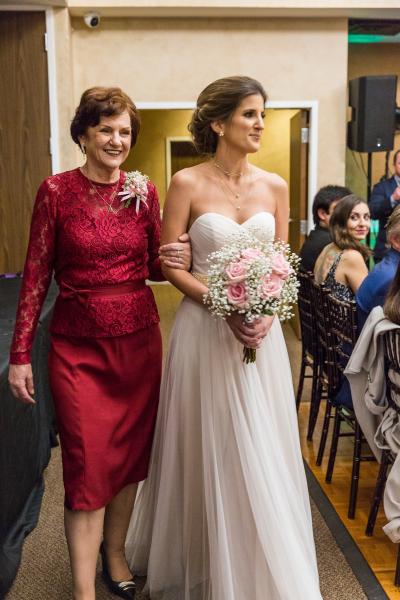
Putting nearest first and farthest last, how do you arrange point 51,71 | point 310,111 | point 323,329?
point 323,329 → point 51,71 → point 310,111

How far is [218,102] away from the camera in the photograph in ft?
7.80

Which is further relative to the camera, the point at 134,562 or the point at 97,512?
the point at 134,562

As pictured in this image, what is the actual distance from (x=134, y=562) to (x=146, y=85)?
16.3ft

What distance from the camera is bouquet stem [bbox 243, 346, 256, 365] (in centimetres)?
237

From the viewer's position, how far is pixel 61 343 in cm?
241

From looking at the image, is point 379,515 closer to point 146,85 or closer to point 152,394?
point 152,394

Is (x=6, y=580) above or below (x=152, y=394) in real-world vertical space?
below

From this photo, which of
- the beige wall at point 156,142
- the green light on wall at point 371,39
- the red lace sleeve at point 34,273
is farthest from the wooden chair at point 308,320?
the beige wall at point 156,142

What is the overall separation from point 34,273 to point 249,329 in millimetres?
703

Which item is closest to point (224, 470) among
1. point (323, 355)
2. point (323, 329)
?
point (323, 329)

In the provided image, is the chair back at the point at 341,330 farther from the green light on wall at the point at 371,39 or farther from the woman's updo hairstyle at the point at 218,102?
the green light on wall at the point at 371,39

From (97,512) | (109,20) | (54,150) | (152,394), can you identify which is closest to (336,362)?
(152,394)

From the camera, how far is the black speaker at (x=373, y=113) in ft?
Result: 22.7

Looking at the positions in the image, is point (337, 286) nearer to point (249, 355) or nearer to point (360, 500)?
point (360, 500)
